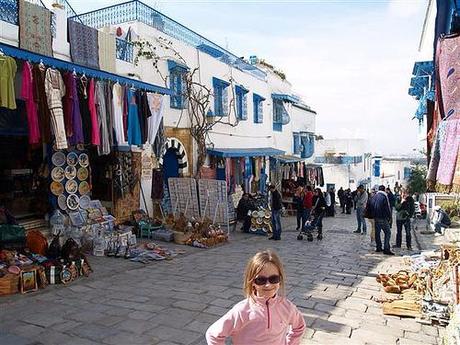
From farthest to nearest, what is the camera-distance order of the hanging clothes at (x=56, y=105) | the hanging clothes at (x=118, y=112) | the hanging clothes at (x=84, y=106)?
the hanging clothes at (x=118, y=112)
the hanging clothes at (x=84, y=106)
the hanging clothes at (x=56, y=105)

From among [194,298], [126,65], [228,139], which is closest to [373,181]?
[228,139]

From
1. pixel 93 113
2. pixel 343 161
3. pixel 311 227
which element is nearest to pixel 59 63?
pixel 93 113

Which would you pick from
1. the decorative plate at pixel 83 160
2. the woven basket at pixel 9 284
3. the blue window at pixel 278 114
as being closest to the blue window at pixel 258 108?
the blue window at pixel 278 114

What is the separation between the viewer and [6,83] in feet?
20.6

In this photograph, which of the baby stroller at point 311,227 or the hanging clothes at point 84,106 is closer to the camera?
the hanging clothes at point 84,106

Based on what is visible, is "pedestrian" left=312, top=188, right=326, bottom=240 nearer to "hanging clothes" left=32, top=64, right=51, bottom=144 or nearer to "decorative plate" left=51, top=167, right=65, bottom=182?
"decorative plate" left=51, top=167, right=65, bottom=182

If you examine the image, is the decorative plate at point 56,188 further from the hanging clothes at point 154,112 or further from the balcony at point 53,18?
the balcony at point 53,18

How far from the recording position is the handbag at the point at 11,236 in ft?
23.0

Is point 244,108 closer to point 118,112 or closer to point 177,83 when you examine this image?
point 177,83

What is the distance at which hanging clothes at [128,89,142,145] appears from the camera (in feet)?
29.1

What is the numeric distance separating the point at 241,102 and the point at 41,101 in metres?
12.0

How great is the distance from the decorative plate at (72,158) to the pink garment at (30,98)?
2.76 metres

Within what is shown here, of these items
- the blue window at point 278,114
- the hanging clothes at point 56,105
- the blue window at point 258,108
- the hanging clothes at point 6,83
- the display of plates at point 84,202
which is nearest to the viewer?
the hanging clothes at point 6,83

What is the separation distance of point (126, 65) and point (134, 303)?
6982 mm
